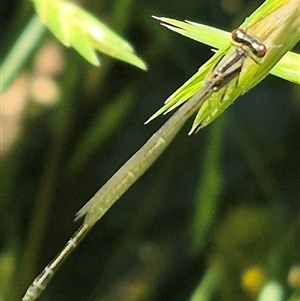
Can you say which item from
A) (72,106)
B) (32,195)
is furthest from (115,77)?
(32,195)

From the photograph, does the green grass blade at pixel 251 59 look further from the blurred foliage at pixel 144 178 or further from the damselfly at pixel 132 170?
the blurred foliage at pixel 144 178

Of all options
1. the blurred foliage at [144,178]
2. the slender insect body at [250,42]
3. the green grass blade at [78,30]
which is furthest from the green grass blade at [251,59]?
the blurred foliage at [144,178]

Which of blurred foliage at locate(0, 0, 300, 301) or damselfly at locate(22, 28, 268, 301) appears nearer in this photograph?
damselfly at locate(22, 28, 268, 301)

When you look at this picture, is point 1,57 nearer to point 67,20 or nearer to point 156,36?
point 156,36

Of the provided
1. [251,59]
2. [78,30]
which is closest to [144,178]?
[78,30]

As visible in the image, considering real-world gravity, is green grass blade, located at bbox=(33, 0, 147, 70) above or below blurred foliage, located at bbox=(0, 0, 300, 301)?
above

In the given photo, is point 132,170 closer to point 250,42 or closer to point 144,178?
point 250,42

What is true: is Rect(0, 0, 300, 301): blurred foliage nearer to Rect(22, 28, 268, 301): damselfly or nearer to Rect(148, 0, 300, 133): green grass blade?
Rect(22, 28, 268, 301): damselfly

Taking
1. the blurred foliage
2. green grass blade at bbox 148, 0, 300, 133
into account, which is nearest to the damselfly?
green grass blade at bbox 148, 0, 300, 133

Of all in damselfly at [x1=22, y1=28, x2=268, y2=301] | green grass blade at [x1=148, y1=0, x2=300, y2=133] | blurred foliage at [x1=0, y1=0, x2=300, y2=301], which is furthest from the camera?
blurred foliage at [x1=0, y1=0, x2=300, y2=301]
